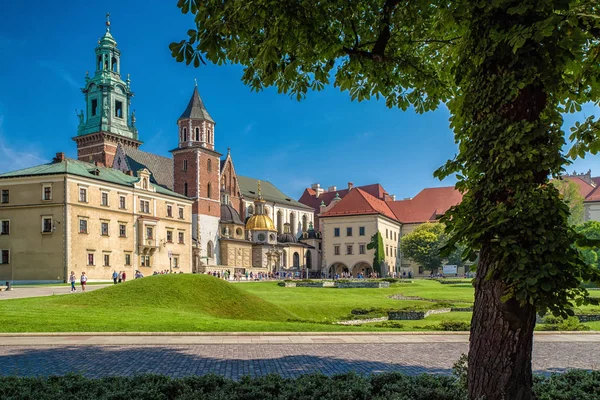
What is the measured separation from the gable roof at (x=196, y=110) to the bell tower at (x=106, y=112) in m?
14.0

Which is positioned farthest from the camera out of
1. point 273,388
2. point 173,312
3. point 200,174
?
point 200,174

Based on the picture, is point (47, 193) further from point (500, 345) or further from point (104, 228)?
point (500, 345)

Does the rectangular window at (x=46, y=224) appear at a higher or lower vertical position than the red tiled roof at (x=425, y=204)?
lower

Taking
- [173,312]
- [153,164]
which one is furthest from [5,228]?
[173,312]

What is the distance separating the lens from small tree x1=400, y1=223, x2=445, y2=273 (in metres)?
78.0

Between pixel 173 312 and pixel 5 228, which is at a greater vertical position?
pixel 5 228

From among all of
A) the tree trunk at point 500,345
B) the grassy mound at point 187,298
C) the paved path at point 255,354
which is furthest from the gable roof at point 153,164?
the tree trunk at point 500,345

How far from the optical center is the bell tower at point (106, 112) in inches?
3442

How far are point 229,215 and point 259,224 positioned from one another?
5.67m

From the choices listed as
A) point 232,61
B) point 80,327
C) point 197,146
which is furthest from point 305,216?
point 232,61

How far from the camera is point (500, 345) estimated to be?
17.5ft

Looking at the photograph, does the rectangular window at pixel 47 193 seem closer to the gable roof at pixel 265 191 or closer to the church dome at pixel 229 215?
the church dome at pixel 229 215

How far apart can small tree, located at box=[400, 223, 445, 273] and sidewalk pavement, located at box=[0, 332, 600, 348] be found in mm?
63999

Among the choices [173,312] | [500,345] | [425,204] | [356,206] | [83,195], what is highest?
[425,204]
